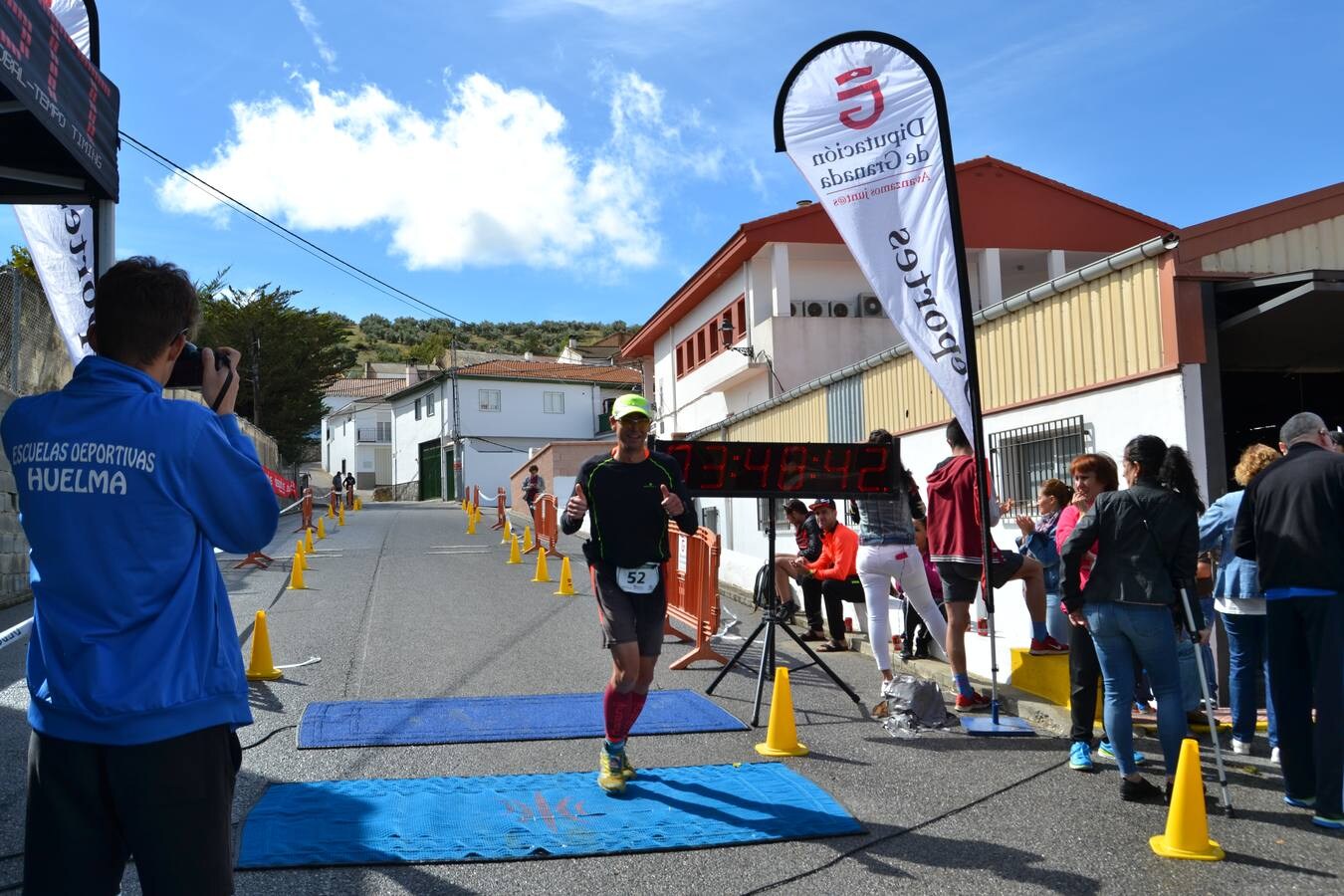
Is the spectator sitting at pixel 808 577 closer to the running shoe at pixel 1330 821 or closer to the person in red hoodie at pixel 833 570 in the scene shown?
the person in red hoodie at pixel 833 570

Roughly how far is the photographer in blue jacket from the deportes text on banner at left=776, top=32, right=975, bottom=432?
543 centimetres

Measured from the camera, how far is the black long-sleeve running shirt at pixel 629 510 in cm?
559

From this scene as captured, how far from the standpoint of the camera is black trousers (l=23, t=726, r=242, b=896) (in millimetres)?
2262

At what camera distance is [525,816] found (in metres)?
5.07

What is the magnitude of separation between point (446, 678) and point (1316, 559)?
6282mm

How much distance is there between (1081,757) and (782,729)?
1726 mm

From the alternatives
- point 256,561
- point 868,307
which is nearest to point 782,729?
point 256,561

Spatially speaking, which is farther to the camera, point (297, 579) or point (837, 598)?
point (297, 579)

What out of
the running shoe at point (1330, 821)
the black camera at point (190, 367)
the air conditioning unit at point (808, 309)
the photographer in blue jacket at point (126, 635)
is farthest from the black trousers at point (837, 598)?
the air conditioning unit at point (808, 309)

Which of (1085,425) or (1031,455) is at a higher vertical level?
(1085,425)

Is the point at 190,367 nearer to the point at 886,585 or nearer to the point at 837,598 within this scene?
the point at 886,585

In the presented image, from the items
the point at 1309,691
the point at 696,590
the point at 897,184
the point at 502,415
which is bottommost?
the point at 1309,691

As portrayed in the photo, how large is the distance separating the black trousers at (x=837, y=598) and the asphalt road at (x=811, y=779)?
379 mm

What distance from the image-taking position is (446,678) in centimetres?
866
